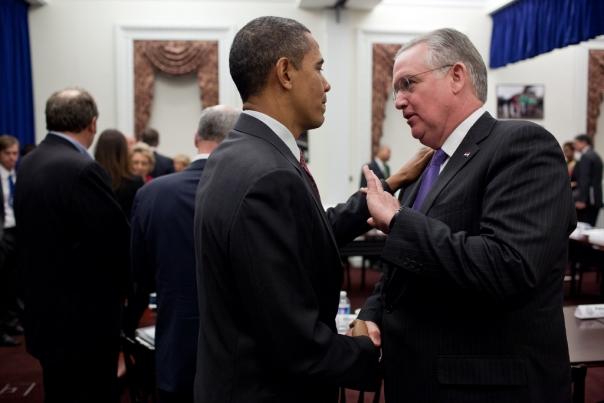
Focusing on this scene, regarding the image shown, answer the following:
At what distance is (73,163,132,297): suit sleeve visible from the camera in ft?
7.44

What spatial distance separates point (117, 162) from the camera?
3.79 m

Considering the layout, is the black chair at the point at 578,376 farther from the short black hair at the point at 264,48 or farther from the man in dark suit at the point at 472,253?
the short black hair at the point at 264,48

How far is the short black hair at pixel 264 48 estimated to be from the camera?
120cm

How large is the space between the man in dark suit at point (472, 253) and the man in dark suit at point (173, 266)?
953mm

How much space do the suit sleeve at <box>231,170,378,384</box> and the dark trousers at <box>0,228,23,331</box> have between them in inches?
163

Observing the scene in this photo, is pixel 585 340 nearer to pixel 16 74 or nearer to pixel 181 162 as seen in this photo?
pixel 181 162

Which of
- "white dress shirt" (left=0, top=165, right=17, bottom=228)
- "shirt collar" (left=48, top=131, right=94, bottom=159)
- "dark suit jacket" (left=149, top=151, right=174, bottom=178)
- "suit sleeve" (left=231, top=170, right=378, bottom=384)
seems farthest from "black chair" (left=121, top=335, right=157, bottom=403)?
"dark suit jacket" (left=149, top=151, right=174, bottom=178)

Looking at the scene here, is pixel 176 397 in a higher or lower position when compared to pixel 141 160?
lower

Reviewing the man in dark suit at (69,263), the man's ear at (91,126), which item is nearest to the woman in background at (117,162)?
the man's ear at (91,126)

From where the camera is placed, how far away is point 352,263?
8.23 m

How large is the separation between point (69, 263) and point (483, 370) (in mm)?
1721

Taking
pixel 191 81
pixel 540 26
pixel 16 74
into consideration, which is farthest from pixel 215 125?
pixel 540 26

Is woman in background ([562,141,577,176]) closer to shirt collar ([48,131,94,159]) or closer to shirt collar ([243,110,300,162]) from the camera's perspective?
shirt collar ([48,131,94,159])

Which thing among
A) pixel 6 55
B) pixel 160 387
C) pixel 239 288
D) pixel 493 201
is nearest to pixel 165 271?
pixel 160 387
